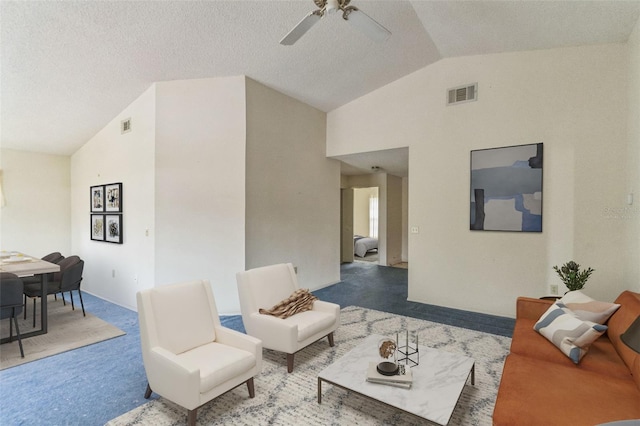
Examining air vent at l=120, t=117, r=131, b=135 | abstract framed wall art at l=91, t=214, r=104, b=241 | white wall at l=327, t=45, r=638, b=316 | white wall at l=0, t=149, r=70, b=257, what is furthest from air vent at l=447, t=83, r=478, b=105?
white wall at l=0, t=149, r=70, b=257

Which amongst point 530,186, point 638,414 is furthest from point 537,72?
point 638,414

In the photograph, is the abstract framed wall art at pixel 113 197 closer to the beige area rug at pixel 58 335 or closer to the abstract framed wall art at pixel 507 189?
the beige area rug at pixel 58 335

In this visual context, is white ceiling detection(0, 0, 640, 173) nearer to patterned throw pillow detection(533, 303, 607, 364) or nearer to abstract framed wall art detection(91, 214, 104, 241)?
Answer: abstract framed wall art detection(91, 214, 104, 241)

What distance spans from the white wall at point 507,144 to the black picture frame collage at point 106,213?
414 centimetres

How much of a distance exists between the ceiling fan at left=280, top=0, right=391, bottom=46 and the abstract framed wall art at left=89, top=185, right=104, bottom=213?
457 cm

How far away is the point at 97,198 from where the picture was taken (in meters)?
5.47

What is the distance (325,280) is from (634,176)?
447cm

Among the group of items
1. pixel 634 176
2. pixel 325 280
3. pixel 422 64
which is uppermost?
pixel 422 64

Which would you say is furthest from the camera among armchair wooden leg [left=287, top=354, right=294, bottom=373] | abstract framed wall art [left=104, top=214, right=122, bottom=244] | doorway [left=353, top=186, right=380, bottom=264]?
doorway [left=353, top=186, right=380, bottom=264]

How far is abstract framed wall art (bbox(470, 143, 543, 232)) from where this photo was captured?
3977 millimetres

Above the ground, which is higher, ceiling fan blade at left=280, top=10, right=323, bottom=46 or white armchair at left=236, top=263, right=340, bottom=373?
ceiling fan blade at left=280, top=10, right=323, bottom=46

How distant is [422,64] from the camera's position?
182 inches

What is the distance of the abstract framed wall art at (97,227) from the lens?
17.5ft

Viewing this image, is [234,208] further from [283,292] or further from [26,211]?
[26,211]
